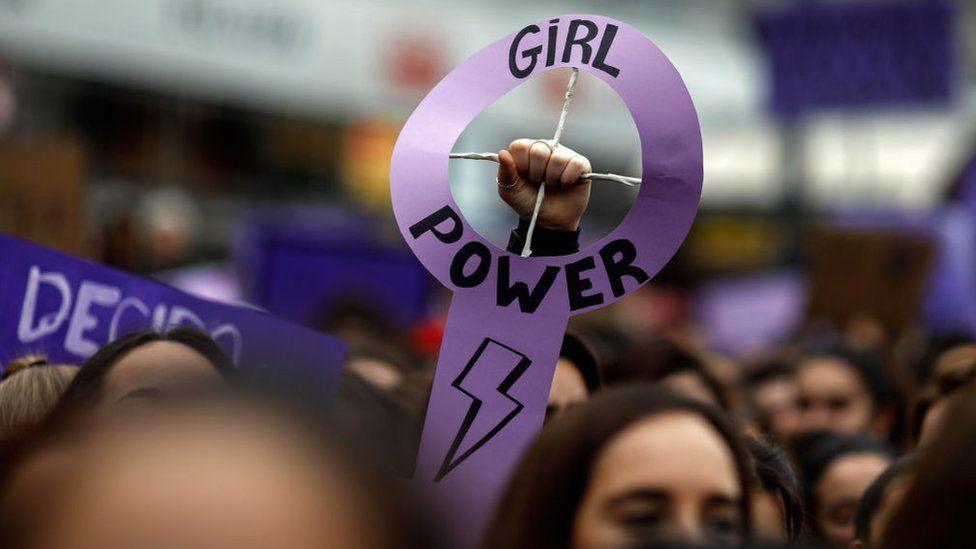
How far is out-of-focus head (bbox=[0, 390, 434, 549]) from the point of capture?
69cm

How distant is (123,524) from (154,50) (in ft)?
19.8

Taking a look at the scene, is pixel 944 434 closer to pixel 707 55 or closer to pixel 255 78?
pixel 255 78

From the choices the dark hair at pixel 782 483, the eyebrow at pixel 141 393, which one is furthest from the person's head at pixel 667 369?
the eyebrow at pixel 141 393

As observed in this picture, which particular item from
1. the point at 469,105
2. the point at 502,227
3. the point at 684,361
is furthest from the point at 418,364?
the point at 502,227

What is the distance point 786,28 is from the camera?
768 centimetres

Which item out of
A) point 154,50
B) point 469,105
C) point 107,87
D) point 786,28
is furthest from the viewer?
point 107,87

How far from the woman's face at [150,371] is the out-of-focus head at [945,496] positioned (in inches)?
43.0

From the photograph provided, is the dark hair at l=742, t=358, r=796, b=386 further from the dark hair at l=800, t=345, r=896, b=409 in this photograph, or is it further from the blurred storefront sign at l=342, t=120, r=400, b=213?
the blurred storefront sign at l=342, t=120, r=400, b=213

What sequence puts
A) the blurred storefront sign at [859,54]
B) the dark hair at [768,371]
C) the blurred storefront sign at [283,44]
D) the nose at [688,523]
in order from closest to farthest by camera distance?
the nose at [688,523] → the dark hair at [768,371] → the blurred storefront sign at [283,44] → the blurred storefront sign at [859,54]

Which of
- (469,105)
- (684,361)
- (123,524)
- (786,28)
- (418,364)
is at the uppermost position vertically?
(786,28)

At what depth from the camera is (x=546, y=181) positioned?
1991 mm

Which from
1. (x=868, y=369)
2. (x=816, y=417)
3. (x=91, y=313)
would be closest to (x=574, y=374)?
(x=91, y=313)

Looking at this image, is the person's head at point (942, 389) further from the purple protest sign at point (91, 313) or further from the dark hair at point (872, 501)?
the purple protest sign at point (91, 313)

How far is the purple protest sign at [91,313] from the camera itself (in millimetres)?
2561
